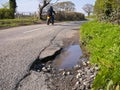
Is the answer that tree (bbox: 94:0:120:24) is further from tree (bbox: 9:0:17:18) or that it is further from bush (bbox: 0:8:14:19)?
tree (bbox: 9:0:17:18)

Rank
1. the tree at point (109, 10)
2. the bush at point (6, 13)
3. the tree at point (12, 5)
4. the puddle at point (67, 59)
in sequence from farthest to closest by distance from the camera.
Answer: the tree at point (12, 5) < the bush at point (6, 13) < the tree at point (109, 10) < the puddle at point (67, 59)

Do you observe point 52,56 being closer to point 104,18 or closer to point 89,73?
point 89,73

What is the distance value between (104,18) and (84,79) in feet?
29.8

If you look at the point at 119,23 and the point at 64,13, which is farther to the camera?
the point at 64,13

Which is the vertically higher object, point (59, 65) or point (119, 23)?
point (119, 23)

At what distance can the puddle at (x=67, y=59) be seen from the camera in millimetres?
8677

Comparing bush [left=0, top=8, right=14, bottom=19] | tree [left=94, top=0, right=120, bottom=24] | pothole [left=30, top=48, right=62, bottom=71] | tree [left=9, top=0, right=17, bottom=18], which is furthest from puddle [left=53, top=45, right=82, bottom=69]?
tree [left=9, top=0, right=17, bottom=18]

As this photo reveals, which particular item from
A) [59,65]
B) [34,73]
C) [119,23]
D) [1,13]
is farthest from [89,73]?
[1,13]

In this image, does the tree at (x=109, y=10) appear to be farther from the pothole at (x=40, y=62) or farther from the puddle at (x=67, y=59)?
the pothole at (x=40, y=62)

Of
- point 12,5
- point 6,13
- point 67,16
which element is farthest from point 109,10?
point 67,16

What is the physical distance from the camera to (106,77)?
436cm

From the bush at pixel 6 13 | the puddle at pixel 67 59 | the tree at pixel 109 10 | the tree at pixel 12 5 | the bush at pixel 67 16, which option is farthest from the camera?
the bush at pixel 67 16

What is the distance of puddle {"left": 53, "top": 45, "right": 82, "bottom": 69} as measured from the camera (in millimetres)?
8677

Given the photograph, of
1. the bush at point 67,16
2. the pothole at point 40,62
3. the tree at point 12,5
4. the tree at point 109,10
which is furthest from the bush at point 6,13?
the pothole at point 40,62
